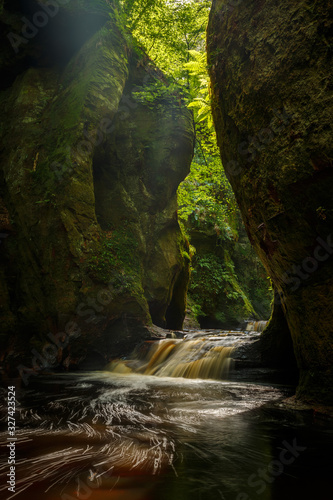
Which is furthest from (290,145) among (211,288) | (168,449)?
(211,288)

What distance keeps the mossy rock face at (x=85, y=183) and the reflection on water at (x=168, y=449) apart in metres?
3.67

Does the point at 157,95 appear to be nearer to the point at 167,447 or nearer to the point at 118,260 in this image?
the point at 118,260

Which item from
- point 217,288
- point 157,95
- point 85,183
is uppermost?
point 157,95

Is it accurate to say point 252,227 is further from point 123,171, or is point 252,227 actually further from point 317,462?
point 123,171

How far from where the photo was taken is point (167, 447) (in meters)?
2.23

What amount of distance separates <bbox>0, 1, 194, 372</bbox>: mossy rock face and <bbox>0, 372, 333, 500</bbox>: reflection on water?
367 centimetres

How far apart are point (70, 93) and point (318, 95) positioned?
7974 millimetres

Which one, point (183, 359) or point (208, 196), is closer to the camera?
point (183, 359)

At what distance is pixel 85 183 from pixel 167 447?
7.17 metres

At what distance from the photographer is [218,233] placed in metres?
18.4

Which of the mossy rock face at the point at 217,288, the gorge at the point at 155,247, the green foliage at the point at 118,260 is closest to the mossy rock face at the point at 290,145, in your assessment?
the gorge at the point at 155,247

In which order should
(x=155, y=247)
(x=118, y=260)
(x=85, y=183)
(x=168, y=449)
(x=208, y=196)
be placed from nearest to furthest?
(x=168, y=449) < (x=85, y=183) < (x=118, y=260) < (x=155, y=247) < (x=208, y=196)

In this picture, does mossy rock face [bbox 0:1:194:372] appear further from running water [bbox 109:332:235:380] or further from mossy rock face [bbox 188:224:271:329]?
mossy rock face [bbox 188:224:271:329]

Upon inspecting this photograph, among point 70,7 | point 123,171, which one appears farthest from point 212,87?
point 70,7
